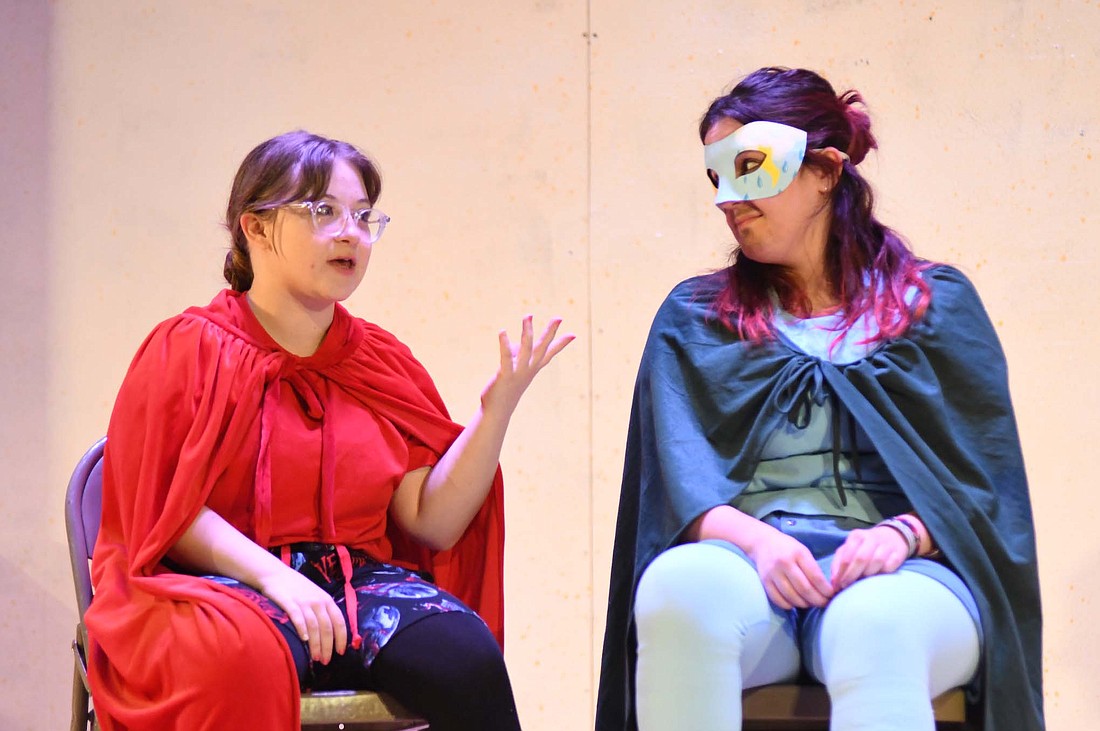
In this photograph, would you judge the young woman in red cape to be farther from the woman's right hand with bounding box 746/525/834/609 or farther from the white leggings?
the woman's right hand with bounding box 746/525/834/609

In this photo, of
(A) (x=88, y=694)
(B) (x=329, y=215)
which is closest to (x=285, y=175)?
(B) (x=329, y=215)

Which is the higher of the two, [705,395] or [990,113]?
[990,113]

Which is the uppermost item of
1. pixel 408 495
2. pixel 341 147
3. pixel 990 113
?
pixel 990 113

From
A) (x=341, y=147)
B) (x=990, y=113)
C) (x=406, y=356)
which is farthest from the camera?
(x=990, y=113)

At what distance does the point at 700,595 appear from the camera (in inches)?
58.6

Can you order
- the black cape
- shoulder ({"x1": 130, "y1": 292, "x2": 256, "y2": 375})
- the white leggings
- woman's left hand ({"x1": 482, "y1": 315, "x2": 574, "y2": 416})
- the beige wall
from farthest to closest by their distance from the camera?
the beige wall → woman's left hand ({"x1": 482, "y1": 315, "x2": 574, "y2": 416}) → shoulder ({"x1": 130, "y1": 292, "x2": 256, "y2": 375}) → the black cape → the white leggings

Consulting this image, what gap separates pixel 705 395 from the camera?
1807 mm

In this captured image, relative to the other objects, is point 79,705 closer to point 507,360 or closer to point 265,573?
point 265,573

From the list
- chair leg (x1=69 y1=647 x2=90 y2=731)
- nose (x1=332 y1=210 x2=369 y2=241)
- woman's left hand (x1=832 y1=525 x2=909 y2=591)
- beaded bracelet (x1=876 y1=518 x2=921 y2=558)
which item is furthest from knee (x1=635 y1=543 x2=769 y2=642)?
chair leg (x1=69 y1=647 x2=90 y2=731)

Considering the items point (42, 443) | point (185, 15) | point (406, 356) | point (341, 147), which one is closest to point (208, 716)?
point (406, 356)

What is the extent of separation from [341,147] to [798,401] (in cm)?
80

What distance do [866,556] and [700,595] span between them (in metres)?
0.22

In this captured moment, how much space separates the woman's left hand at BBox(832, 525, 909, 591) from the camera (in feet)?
5.03

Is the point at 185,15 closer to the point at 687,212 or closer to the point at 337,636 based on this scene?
the point at 687,212
